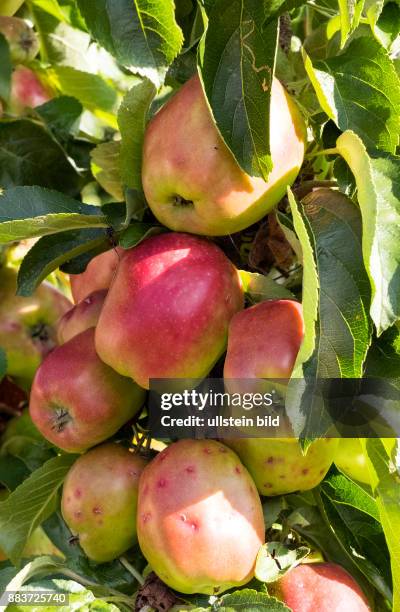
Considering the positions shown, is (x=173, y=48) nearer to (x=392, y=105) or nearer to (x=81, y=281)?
(x=392, y=105)

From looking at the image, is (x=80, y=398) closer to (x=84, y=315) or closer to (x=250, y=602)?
(x=84, y=315)

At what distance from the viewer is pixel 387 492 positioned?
2.51 feet

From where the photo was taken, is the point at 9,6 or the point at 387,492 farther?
the point at 9,6

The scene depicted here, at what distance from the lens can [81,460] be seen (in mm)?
848

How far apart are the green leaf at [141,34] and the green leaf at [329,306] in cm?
18

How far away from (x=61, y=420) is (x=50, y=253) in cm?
18

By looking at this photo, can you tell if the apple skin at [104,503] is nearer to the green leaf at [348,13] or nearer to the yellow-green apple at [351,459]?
the yellow-green apple at [351,459]

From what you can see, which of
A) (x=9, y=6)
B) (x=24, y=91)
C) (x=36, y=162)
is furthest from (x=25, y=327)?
(x=9, y=6)

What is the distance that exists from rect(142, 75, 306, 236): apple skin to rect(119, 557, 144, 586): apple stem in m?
0.34

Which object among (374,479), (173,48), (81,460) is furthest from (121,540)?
(173,48)

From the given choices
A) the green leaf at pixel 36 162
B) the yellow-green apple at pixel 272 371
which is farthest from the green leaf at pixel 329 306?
the green leaf at pixel 36 162

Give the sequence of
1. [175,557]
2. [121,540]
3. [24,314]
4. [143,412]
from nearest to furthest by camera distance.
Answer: [175,557]
[121,540]
[143,412]
[24,314]

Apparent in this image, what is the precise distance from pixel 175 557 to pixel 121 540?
0.12m

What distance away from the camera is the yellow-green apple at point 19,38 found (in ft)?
3.97
